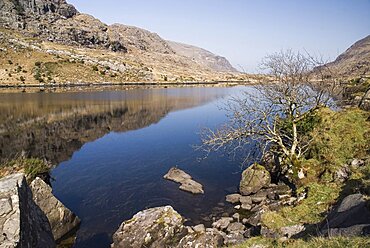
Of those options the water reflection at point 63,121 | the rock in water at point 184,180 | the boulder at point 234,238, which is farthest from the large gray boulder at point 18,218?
the water reflection at point 63,121

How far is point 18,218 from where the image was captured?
1037cm

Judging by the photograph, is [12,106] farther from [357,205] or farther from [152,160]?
[357,205]

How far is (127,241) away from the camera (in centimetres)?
1764

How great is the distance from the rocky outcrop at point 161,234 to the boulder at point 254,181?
701 cm

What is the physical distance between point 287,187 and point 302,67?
Answer: 33.5 ft

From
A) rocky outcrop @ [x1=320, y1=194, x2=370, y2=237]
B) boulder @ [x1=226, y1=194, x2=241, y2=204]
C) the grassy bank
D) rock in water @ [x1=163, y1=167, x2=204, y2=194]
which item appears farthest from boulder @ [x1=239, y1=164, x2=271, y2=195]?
rocky outcrop @ [x1=320, y1=194, x2=370, y2=237]

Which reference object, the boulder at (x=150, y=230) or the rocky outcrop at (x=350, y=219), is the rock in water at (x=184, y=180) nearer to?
the boulder at (x=150, y=230)

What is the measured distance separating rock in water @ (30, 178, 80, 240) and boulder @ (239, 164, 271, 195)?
13.8 meters

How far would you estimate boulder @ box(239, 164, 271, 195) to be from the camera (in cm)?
2464

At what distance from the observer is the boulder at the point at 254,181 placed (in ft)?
80.8

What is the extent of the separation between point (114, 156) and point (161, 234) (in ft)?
69.7

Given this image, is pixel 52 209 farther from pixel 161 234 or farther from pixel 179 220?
pixel 179 220

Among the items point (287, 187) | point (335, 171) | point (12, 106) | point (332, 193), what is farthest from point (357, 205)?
point (12, 106)

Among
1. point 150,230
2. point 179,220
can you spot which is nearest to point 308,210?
point 179,220
